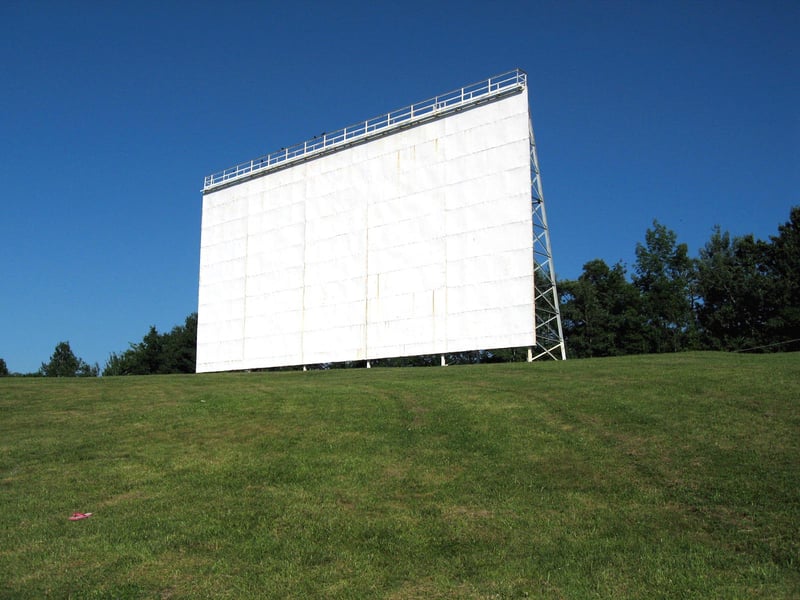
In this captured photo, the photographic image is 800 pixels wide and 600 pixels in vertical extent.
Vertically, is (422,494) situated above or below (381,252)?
below

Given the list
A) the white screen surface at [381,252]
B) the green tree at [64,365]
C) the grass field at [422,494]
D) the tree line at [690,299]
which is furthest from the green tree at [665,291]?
the green tree at [64,365]

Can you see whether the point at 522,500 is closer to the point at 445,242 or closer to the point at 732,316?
the point at 445,242

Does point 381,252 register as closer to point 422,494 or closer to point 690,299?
point 422,494

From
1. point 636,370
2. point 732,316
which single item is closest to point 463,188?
point 636,370

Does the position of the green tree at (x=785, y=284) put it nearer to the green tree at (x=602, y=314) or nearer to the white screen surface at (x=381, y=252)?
the green tree at (x=602, y=314)

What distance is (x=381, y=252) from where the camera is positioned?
4444cm

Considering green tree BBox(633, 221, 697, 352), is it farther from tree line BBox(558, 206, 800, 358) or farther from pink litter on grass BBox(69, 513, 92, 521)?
pink litter on grass BBox(69, 513, 92, 521)

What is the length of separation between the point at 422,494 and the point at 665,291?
63396mm

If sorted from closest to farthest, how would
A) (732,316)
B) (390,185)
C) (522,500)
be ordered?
(522,500), (390,185), (732,316)

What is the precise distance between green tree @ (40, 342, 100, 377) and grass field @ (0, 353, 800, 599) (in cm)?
11151

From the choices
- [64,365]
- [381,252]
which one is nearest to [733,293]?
[381,252]

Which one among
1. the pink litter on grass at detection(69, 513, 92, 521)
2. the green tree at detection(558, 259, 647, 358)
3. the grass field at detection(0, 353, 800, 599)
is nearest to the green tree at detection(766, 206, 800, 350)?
the green tree at detection(558, 259, 647, 358)

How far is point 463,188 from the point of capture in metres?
41.4

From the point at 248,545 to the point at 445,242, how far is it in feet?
107
